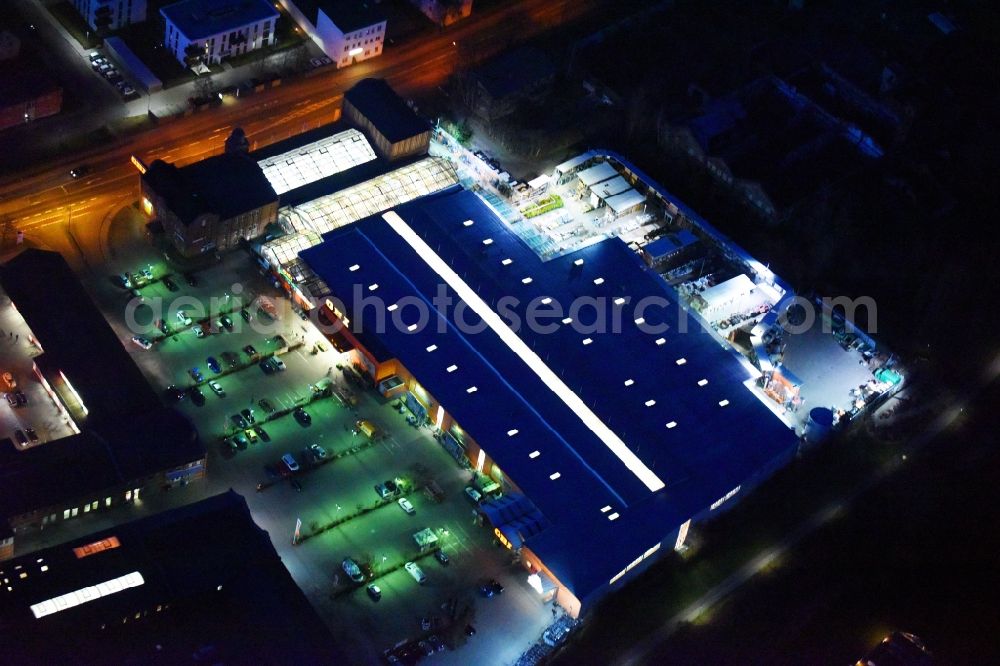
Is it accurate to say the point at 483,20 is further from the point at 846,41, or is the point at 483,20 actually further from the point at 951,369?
the point at 951,369

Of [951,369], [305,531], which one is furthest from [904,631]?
[305,531]

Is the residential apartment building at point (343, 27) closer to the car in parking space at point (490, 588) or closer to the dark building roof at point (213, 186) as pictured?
the dark building roof at point (213, 186)

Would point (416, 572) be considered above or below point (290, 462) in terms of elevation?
below

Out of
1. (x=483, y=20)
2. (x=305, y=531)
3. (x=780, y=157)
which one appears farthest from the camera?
(x=483, y=20)

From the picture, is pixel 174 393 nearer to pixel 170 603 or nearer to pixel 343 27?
pixel 170 603

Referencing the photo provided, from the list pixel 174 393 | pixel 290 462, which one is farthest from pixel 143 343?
pixel 290 462

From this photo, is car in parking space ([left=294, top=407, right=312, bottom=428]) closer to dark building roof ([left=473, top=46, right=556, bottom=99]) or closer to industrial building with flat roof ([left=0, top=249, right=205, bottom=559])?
industrial building with flat roof ([left=0, top=249, right=205, bottom=559])
